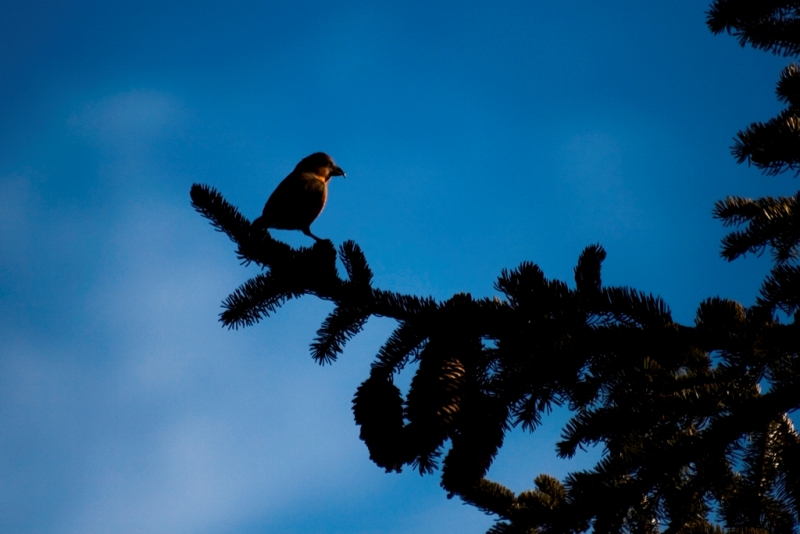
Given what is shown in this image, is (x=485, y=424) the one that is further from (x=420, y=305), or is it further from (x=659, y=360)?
(x=659, y=360)

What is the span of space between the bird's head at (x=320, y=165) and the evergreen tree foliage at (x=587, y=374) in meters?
3.83

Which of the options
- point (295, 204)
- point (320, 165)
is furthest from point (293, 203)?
point (320, 165)

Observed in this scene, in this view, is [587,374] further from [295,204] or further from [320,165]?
[320,165]

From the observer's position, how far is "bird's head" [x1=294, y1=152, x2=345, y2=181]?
654 centimetres

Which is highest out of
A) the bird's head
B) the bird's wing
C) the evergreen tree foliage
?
the bird's head

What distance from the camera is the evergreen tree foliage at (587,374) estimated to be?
2180 millimetres

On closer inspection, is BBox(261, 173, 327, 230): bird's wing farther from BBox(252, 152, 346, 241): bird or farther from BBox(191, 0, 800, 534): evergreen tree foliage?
BBox(191, 0, 800, 534): evergreen tree foliage

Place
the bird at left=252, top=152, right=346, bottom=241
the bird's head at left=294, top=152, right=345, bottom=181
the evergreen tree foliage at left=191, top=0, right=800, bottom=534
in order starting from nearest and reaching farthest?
the evergreen tree foliage at left=191, top=0, right=800, bottom=534, the bird at left=252, top=152, right=346, bottom=241, the bird's head at left=294, top=152, right=345, bottom=181

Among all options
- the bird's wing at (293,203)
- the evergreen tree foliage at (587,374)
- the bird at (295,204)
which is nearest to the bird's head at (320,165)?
the bird at (295,204)

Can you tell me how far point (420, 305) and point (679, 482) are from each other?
128 centimetres

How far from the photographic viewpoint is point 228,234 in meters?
2.73

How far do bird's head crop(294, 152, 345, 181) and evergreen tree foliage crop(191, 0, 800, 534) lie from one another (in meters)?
3.83

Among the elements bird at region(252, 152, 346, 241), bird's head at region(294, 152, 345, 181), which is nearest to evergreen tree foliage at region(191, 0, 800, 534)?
bird at region(252, 152, 346, 241)

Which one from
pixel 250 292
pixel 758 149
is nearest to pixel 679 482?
pixel 758 149
